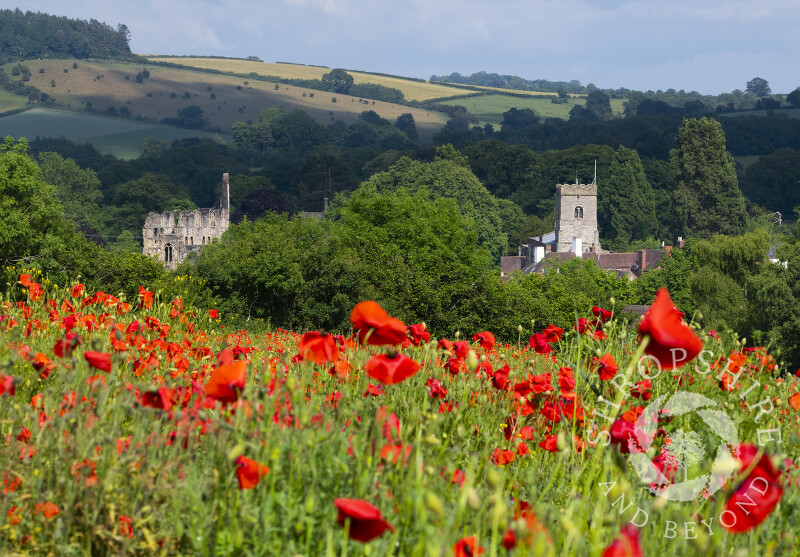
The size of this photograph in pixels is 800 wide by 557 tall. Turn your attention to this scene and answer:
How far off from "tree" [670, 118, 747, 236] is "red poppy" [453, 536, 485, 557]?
305 ft

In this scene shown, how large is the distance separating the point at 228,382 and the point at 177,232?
62606 millimetres

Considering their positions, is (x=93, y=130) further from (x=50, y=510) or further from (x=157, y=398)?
(x=50, y=510)

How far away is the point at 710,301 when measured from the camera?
4481cm

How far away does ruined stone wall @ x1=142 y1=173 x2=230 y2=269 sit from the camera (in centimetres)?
6141

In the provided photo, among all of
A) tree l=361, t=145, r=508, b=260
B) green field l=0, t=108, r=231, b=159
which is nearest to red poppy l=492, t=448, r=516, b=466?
tree l=361, t=145, r=508, b=260

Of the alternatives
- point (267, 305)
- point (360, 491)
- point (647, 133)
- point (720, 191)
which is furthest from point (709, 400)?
point (647, 133)

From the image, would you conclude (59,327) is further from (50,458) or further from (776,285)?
(776,285)

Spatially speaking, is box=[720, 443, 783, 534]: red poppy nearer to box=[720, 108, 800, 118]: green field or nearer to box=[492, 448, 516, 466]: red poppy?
box=[492, 448, 516, 466]: red poppy

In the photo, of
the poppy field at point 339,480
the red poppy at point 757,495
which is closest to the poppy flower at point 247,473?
the poppy field at point 339,480

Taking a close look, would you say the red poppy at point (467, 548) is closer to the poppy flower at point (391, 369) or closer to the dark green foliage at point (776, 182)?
the poppy flower at point (391, 369)

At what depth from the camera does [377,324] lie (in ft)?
11.3

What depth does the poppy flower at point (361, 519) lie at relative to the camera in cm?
238

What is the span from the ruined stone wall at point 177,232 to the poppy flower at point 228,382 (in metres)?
57.0

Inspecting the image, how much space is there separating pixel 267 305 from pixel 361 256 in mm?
6083
